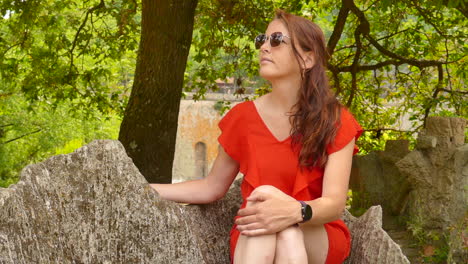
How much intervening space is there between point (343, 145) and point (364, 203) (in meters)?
6.33

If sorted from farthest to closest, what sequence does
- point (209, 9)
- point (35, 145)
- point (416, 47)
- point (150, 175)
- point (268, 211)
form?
1. point (35, 145)
2. point (416, 47)
3. point (209, 9)
4. point (150, 175)
5. point (268, 211)

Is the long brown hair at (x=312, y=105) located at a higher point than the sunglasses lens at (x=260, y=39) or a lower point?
lower

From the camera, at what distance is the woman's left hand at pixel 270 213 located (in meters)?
2.95

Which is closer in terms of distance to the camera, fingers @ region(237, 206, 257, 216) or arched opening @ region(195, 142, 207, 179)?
fingers @ region(237, 206, 257, 216)

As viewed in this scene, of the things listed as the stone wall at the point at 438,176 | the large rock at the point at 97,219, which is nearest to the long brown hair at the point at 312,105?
the large rock at the point at 97,219

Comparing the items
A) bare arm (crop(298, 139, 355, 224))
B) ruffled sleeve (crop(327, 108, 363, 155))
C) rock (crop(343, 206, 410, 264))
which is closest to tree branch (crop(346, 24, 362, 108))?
rock (crop(343, 206, 410, 264))

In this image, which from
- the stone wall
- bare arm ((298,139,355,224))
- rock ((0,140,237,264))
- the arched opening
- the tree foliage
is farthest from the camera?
the arched opening

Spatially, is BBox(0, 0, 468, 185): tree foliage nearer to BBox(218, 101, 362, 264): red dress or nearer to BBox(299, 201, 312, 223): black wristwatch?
BBox(218, 101, 362, 264): red dress

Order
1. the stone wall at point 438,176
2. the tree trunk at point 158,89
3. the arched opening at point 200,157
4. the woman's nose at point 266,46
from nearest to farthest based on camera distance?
the woman's nose at point 266,46 → the tree trunk at point 158,89 → the stone wall at point 438,176 → the arched opening at point 200,157

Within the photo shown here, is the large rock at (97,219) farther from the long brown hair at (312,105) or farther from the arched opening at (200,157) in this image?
the arched opening at (200,157)

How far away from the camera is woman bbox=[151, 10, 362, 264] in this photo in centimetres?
310

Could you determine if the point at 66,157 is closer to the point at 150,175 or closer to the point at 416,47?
the point at 150,175

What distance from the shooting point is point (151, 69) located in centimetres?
661

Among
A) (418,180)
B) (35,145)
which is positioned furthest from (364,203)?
(35,145)
